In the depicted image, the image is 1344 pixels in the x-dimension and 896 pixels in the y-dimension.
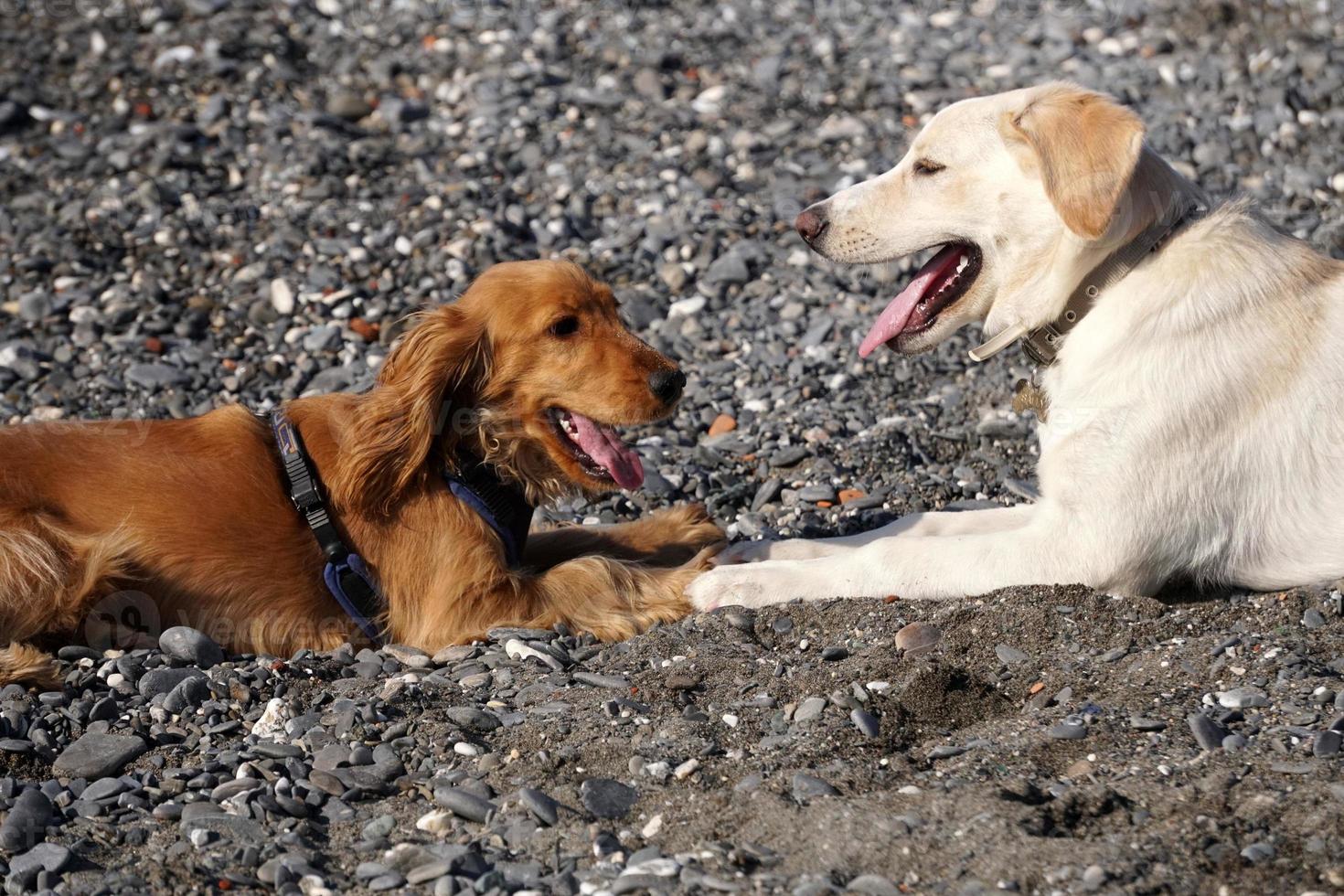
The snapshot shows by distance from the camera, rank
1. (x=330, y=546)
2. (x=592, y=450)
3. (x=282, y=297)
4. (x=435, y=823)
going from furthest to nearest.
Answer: (x=282, y=297) < (x=592, y=450) < (x=330, y=546) < (x=435, y=823)

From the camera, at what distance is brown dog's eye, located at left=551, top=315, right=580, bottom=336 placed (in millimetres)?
4816

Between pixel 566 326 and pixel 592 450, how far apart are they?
17.6 inches

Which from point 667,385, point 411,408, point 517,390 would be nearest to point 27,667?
point 411,408

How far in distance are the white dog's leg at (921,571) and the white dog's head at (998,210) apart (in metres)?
0.73

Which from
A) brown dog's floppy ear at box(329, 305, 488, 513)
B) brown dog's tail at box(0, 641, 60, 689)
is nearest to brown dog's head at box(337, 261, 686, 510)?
brown dog's floppy ear at box(329, 305, 488, 513)

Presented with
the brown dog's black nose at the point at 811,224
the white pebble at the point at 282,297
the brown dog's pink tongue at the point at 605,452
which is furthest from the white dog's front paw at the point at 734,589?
the white pebble at the point at 282,297

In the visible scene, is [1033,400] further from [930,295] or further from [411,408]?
[411,408]

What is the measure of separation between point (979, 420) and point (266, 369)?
3.53 m

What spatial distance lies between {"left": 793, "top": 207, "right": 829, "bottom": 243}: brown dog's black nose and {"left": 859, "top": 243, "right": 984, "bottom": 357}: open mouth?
39 cm

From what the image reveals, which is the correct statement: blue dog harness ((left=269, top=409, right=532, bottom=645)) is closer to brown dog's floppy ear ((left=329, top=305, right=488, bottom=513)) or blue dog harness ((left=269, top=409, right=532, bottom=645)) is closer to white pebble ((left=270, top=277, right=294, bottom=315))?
brown dog's floppy ear ((left=329, top=305, right=488, bottom=513))

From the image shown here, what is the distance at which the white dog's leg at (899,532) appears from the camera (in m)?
5.07

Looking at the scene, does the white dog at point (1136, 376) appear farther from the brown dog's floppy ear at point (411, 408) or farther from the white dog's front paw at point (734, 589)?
the brown dog's floppy ear at point (411, 408)

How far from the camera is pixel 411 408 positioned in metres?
4.71

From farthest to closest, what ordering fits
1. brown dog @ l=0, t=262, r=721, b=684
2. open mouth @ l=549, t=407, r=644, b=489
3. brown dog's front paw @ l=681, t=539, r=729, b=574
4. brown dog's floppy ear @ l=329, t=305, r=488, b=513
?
1. brown dog's front paw @ l=681, t=539, r=729, b=574
2. open mouth @ l=549, t=407, r=644, b=489
3. brown dog's floppy ear @ l=329, t=305, r=488, b=513
4. brown dog @ l=0, t=262, r=721, b=684
